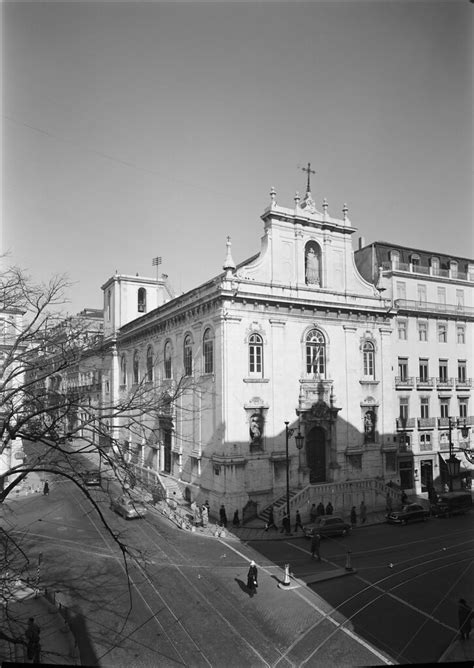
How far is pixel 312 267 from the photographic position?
3669 centimetres

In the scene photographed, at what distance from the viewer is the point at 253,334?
3316cm

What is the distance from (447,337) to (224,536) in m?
27.7

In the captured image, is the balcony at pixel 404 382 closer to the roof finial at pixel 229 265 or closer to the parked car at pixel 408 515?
the parked car at pixel 408 515

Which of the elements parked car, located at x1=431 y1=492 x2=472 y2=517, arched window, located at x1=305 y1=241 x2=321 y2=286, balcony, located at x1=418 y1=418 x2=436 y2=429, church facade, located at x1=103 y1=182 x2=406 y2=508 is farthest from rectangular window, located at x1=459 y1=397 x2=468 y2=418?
arched window, located at x1=305 y1=241 x2=321 y2=286

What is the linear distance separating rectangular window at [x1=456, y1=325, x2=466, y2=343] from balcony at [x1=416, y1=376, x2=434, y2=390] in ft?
17.7

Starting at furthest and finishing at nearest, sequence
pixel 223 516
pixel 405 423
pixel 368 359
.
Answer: pixel 405 423 → pixel 368 359 → pixel 223 516

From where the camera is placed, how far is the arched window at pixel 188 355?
119ft

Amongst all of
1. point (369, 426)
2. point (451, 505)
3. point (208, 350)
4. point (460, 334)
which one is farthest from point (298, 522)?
point (460, 334)

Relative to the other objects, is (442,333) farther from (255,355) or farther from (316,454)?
(255,355)

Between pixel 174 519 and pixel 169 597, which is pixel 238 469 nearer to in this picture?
pixel 174 519

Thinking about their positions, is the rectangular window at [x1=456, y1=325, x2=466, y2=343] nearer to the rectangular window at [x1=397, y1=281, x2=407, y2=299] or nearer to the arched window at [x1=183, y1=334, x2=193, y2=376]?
the rectangular window at [x1=397, y1=281, x2=407, y2=299]

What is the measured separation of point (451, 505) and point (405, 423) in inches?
309

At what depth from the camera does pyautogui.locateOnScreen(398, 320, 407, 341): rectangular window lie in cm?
4159

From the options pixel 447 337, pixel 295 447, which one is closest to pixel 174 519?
pixel 295 447
